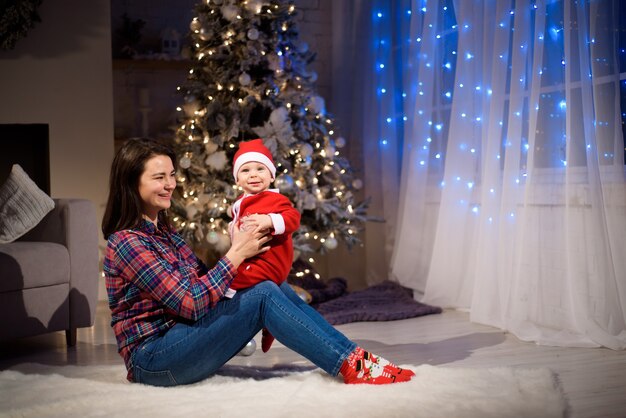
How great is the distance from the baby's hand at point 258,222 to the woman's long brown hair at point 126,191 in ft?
1.18

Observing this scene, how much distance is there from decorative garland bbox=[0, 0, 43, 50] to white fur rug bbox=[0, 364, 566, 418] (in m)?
2.77

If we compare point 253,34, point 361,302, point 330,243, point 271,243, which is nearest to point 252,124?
point 253,34

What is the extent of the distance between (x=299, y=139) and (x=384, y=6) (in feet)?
3.95

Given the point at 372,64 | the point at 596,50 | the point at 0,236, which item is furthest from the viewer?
the point at 372,64

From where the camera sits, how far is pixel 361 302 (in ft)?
15.6

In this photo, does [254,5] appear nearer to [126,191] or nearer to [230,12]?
[230,12]

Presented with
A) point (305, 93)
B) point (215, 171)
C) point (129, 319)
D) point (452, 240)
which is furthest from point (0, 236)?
point (452, 240)

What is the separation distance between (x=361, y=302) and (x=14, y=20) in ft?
8.84

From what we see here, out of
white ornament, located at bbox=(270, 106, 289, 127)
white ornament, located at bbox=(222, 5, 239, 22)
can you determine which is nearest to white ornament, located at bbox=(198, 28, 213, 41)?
white ornament, located at bbox=(222, 5, 239, 22)

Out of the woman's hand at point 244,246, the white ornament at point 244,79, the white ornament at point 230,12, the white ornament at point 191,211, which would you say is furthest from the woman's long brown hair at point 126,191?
the white ornament at point 230,12

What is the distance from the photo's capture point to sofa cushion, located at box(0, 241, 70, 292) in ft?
11.7

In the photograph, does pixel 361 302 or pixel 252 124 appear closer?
pixel 361 302

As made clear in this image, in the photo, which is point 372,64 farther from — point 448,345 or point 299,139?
point 448,345

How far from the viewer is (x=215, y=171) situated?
15.4 feet
